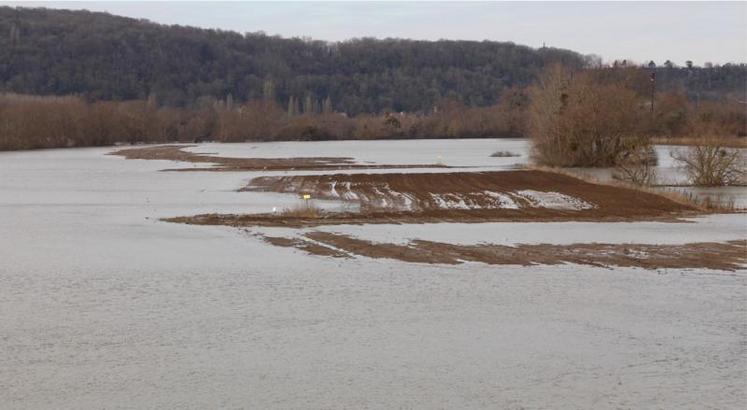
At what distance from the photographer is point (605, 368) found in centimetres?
1179

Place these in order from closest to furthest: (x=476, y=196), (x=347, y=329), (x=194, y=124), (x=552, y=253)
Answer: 1. (x=347, y=329)
2. (x=552, y=253)
3. (x=476, y=196)
4. (x=194, y=124)

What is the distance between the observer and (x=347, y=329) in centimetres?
1373

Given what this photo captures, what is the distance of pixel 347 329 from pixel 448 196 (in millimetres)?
22665

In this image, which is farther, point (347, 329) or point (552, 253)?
point (552, 253)

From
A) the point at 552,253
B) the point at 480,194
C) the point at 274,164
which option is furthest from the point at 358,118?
the point at 552,253

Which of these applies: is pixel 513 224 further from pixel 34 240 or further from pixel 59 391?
pixel 59 391

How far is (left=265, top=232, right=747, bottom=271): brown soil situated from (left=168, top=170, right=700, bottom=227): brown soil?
512 centimetres

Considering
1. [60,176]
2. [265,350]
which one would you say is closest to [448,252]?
[265,350]

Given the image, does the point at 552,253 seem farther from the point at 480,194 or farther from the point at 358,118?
the point at 358,118

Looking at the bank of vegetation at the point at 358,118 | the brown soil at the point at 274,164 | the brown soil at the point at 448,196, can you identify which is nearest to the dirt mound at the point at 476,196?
the brown soil at the point at 448,196

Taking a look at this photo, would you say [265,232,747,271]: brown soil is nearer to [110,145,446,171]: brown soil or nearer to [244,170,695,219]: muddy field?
[244,170,695,219]: muddy field

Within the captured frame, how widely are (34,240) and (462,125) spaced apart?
420 feet

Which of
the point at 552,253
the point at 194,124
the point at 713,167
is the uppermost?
the point at 194,124

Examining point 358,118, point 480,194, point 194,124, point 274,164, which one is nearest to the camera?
point 480,194
